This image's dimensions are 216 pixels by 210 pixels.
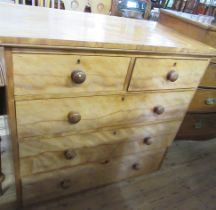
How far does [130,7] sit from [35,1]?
34.8 inches

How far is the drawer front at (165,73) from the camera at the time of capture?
34.3 inches

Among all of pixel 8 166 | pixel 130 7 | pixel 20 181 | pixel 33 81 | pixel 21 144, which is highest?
pixel 130 7

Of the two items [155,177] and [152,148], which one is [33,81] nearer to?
[152,148]

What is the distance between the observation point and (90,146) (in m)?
1.03

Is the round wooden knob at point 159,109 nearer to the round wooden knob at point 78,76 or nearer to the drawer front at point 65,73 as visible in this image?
the drawer front at point 65,73

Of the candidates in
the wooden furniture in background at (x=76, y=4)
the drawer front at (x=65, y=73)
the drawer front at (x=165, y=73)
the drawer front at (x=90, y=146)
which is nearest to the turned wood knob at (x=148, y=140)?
the drawer front at (x=90, y=146)

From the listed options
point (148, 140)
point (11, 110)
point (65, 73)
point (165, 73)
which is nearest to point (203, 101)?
point (148, 140)

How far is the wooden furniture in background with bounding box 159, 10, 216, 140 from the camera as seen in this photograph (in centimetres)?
121

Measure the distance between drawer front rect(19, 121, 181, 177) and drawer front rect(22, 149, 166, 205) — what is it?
46 millimetres

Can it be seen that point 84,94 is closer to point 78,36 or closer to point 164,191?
point 78,36

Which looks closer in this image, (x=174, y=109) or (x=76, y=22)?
(x=76, y=22)

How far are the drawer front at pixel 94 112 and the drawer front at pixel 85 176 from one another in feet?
0.90

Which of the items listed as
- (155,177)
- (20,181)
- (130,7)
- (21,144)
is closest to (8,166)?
(20,181)

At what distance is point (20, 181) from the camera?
3.14ft
